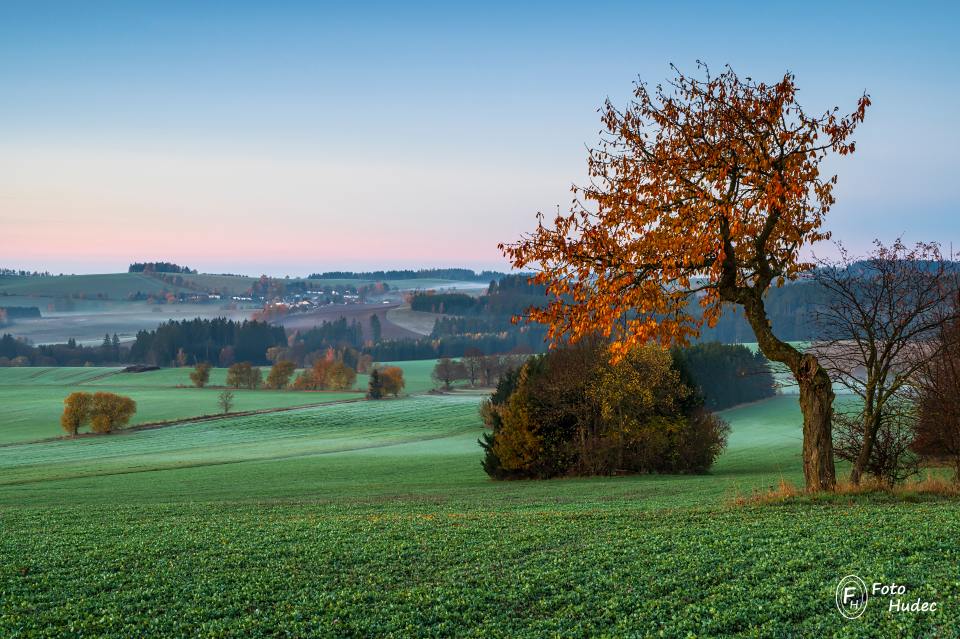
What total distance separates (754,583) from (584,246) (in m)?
9.55

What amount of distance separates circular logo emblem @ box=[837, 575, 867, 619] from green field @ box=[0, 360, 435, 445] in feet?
284

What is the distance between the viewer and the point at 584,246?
693 inches

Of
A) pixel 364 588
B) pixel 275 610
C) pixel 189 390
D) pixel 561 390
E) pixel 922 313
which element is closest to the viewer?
pixel 275 610

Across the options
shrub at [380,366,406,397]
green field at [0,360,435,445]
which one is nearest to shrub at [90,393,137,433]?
green field at [0,360,435,445]

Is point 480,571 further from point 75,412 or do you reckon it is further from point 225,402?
point 225,402

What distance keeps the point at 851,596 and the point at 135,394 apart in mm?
127253

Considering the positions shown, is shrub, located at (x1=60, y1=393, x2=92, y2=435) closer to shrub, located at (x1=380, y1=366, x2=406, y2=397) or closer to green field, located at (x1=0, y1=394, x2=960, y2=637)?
shrub, located at (x1=380, y1=366, x2=406, y2=397)

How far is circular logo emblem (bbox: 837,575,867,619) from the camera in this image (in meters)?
8.55

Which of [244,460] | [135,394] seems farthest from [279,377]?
[244,460]

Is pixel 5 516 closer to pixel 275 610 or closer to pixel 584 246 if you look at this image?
pixel 275 610

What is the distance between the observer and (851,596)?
29.4 ft

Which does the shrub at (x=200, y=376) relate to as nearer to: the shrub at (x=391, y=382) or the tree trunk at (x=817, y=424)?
the shrub at (x=391, y=382)

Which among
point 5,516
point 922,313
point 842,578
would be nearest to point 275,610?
A: point 842,578

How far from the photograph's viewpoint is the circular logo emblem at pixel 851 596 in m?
8.55
